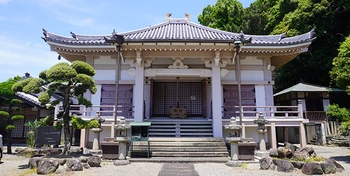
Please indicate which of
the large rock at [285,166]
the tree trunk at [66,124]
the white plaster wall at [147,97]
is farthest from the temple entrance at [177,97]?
the large rock at [285,166]

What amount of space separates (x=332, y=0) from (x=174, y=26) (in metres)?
15.6

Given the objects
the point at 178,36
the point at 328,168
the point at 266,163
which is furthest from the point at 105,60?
the point at 328,168

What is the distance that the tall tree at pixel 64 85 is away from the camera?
7.65m

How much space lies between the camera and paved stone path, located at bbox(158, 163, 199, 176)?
269 inches

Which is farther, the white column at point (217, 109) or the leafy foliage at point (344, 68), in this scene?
the white column at point (217, 109)

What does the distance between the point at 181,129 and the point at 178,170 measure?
4.36 m

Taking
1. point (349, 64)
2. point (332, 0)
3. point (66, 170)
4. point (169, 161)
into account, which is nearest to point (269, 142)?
point (349, 64)

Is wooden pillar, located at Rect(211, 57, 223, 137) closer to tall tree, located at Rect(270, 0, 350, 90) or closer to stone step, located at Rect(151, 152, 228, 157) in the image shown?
stone step, located at Rect(151, 152, 228, 157)

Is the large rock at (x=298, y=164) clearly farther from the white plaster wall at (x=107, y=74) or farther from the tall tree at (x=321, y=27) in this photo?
the tall tree at (x=321, y=27)

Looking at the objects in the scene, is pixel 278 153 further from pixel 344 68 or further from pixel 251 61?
→ pixel 251 61

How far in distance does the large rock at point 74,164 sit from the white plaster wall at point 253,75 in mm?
9648

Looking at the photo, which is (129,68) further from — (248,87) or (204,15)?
(204,15)

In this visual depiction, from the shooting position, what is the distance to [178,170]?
24.0 feet

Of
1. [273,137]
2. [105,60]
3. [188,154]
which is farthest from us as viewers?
[105,60]
